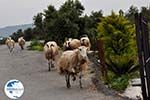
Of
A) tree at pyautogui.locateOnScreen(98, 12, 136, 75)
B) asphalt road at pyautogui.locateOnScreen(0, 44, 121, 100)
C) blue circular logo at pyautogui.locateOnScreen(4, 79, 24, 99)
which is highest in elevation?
tree at pyautogui.locateOnScreen(98, 12, 136, 75)

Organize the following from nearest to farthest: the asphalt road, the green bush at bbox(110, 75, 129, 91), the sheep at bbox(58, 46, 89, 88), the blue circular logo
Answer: the blue circular logo < the asphalt road < the green bush at bbox(110, 75, 129, 91) < the sheep at bbox(58, 46, 89, 88)

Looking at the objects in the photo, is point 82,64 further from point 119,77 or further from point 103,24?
point 103,24

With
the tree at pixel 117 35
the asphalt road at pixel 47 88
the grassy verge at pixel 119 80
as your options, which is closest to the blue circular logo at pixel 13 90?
the asphalt road at pixel 47 88

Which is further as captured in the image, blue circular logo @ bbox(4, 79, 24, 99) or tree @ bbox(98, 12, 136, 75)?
tree @ bbox(98, 12, 136, 75)

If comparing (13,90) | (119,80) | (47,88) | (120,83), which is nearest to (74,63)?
(47,88)

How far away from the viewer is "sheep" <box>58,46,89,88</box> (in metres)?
15.8

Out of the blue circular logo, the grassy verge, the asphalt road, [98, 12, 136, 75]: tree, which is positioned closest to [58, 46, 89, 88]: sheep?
the asphalt road

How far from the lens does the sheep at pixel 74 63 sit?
51.8 ft

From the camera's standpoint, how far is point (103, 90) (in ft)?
47.2

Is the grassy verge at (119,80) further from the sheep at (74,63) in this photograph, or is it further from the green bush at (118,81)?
the sheep at (74,63)

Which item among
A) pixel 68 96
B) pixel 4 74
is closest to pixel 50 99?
pixel 68 96

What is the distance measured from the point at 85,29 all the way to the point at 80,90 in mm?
28557

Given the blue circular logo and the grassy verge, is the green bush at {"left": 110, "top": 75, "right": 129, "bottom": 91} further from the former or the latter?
the blue circular logo

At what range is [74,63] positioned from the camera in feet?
52.7
